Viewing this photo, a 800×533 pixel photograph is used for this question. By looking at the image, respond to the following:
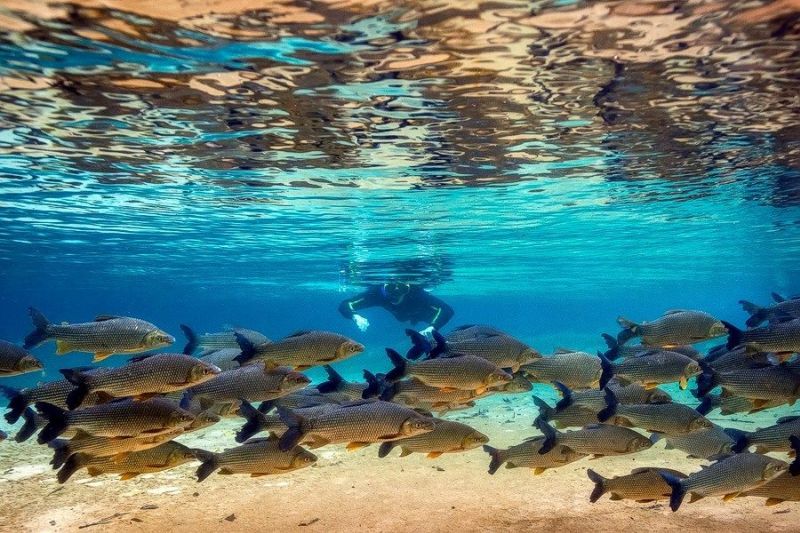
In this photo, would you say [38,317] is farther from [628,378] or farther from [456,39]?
[628,378]

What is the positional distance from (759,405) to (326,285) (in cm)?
5363

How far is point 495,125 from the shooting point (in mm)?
12273

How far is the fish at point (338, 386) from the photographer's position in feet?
25.1

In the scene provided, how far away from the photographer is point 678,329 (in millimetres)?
7832

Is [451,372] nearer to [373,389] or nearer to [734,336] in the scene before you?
[373,389]

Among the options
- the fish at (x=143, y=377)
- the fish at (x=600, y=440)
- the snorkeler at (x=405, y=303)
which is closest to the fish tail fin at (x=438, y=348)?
the fish at (x=600, y=440)

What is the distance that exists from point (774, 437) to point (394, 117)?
8.71m

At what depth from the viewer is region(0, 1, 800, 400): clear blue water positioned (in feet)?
26.3

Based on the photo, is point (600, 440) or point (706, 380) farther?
point (600, 440)

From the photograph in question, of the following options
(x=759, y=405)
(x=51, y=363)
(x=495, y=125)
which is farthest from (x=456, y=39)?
(x=51, y=363)

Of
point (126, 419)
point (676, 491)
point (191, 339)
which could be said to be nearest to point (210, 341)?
point (191, 339)

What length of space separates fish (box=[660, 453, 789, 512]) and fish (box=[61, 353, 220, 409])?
521 centimetres

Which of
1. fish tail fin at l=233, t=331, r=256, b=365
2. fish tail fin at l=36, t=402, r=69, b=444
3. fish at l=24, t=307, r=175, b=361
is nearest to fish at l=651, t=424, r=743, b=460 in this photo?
fish tail fin at l=233, t=331, r=256, b=365

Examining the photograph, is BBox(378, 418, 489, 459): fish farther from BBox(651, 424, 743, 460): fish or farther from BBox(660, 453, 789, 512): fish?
BBox(651, 424, 743, 460): fish
